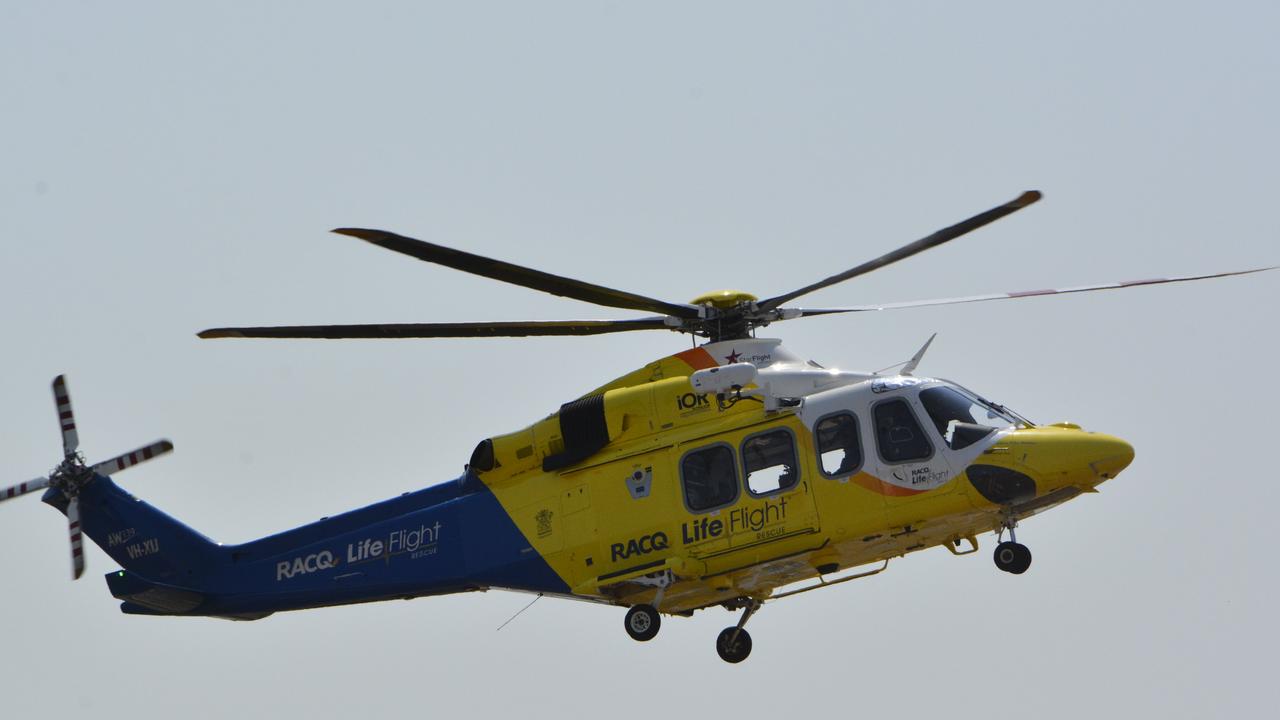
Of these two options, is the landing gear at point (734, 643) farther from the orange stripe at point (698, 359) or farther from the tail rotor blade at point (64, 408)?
the tail rotor blade at point (64, 408)

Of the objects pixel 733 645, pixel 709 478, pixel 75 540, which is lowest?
pixel 733 645

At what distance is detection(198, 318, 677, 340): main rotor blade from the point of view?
53.8 ft

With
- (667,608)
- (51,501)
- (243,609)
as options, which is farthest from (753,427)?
(51,501)

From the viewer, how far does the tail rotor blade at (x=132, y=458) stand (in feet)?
61.0

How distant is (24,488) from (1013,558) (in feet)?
40.5

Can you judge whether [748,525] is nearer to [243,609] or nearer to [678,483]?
[678,483]

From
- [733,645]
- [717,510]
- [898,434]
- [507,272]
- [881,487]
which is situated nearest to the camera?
[507,272]

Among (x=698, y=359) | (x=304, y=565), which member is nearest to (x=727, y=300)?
(x=698, y=359)

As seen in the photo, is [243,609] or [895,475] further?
[243,609]

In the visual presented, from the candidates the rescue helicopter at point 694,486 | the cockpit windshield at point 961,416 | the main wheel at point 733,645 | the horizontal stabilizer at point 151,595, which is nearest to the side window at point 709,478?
the rescue helicopter at point 694,486

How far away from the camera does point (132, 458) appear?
1900 centimetres

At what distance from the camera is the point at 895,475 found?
53.7ft

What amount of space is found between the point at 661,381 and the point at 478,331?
7.71 ft

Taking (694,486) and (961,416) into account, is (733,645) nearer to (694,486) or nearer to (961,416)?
(694,486)
